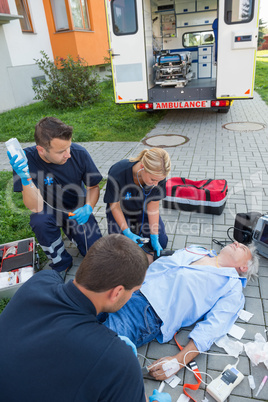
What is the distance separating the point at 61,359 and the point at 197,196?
10.4 ft

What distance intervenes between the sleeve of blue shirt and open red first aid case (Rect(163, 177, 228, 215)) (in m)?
1.58

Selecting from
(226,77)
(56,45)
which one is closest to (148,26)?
(226,77)

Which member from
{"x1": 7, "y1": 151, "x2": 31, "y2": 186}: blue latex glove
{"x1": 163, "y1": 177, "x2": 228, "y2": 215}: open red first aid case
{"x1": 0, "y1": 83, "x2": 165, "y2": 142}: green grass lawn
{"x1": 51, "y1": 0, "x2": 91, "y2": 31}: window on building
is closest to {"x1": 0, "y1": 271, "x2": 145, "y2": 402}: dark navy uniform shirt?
{"x1": 7, "y1": 151, "x2": 31, "y2": 186}: blue latex glove

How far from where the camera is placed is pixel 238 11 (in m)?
6.27

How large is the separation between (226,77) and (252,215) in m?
4.69

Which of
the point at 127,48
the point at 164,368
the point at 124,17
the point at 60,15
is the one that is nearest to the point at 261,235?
the point at 164,368

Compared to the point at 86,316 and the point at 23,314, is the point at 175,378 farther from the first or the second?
the point at 23,314

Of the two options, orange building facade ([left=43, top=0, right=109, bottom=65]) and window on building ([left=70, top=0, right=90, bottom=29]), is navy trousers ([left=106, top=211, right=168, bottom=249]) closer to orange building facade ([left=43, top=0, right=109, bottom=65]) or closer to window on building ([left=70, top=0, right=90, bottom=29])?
orange building facade ([left=43, top=0, right=109, bottom=65])

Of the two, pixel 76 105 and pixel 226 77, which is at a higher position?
pixel 226 77

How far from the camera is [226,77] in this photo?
269 inches

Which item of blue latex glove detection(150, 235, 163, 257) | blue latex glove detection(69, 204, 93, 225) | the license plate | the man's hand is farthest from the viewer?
the license plate

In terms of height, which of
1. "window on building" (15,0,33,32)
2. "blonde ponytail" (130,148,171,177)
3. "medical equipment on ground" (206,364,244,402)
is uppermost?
"window on building" (15,0,33,32)

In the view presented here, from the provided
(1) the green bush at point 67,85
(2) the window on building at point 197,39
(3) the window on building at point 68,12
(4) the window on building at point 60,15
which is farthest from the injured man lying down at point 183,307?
(4) the window on building at point 60,15

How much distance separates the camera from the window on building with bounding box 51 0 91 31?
43.5ft
